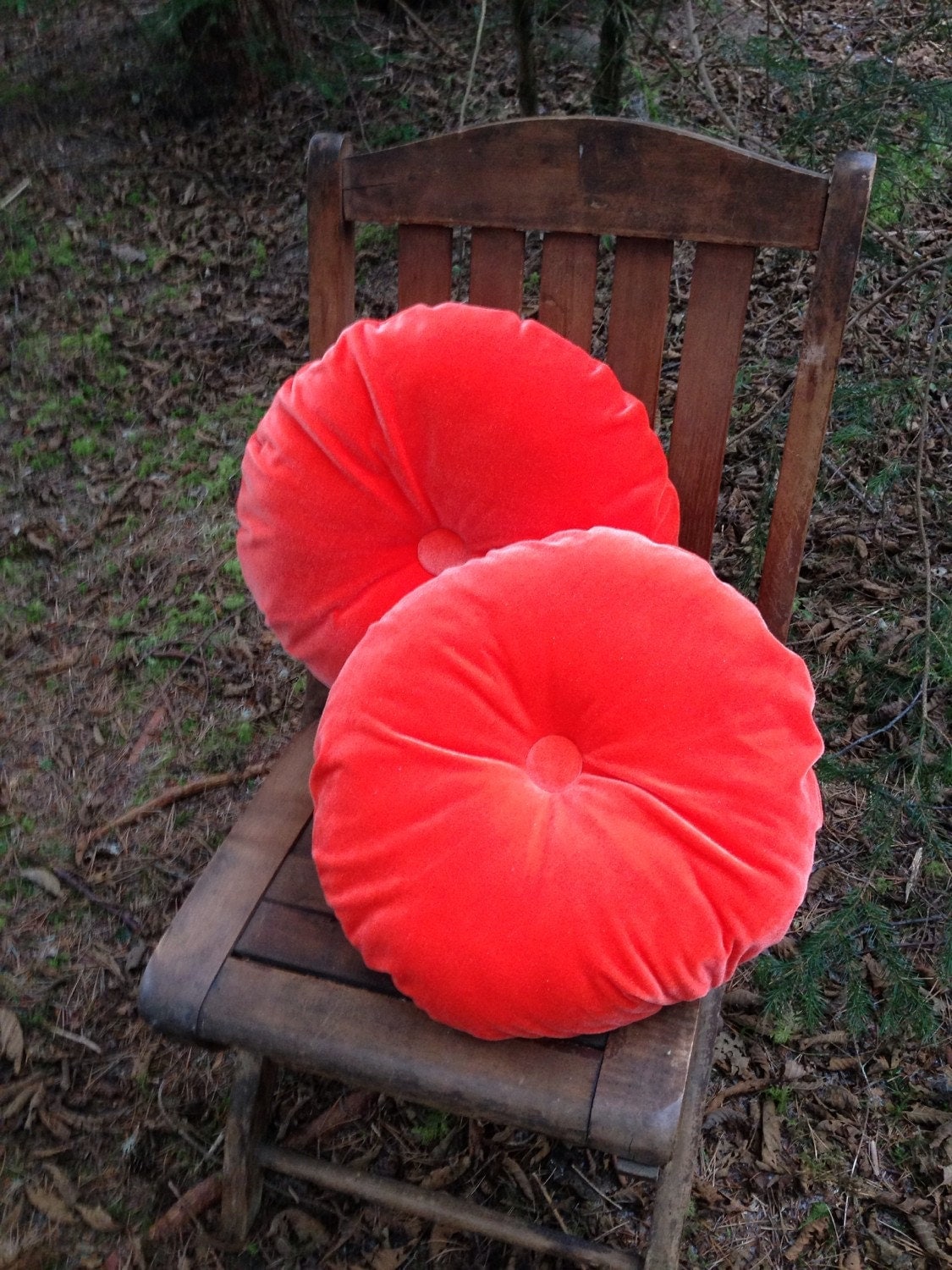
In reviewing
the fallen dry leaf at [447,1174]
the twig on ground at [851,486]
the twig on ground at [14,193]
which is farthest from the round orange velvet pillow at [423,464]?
the twig on ground at [14,193]

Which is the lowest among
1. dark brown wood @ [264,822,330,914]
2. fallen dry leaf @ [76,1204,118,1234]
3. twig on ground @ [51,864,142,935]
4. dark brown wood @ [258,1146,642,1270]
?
fallen dry leaf @ [76,1204,118,1234]

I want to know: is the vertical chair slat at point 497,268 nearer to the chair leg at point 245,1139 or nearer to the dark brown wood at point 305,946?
the dark brown wood at point 305,946

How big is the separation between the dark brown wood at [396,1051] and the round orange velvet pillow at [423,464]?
388 millimetres

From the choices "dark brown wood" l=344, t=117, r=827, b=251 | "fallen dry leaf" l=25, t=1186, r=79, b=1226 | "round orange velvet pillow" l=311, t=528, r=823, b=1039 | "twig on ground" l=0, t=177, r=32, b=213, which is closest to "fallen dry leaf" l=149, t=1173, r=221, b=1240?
"fallen dry leaf" l=25, t=1186, r=79, b=1226

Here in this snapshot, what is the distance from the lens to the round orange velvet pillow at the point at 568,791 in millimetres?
933

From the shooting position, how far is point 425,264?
1411 mm

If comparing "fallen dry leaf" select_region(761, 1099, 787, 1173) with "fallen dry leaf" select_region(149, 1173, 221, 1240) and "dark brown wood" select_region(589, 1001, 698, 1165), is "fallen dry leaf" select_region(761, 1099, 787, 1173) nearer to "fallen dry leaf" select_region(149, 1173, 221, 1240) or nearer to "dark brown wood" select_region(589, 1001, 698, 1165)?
"dark brown wood" select_region(589, 1001, 698, 1165)

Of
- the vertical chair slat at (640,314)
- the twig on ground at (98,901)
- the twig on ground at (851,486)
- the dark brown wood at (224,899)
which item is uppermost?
the vertical chair slat at (640,314)

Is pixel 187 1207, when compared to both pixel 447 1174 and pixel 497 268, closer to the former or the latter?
pixel 447 1174

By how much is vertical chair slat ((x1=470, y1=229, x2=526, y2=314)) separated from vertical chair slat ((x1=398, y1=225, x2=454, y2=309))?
0.13 feet

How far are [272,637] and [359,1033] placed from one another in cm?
139

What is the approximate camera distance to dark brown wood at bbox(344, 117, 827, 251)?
1.21 m

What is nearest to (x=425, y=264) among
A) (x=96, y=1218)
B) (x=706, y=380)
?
(x=706, y=380)

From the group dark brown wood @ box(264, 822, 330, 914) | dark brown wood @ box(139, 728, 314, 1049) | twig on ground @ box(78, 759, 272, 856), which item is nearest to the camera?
dark brown wood @ box(139, 728, 314, 1049)
